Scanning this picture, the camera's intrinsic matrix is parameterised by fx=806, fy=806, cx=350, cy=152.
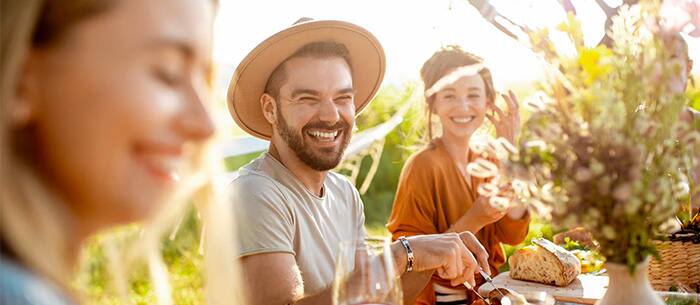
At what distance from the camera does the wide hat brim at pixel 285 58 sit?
2020 millimetres

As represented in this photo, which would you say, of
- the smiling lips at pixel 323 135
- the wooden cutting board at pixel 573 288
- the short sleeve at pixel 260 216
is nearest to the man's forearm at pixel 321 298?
the short sleeve at pixel 260 216

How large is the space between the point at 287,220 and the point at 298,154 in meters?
0.22

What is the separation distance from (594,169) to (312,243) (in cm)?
107

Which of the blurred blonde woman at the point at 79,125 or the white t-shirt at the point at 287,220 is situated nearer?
the blurred blonde woman at the point at 79,125

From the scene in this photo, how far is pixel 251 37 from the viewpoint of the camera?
8.23 feet

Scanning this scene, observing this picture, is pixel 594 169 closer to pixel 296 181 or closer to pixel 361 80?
pixel 296 181

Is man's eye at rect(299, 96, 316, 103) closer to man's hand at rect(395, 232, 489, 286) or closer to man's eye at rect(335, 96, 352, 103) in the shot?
man's eye at rect(335, 96, 352, 103)

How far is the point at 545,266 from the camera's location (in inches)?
78.4

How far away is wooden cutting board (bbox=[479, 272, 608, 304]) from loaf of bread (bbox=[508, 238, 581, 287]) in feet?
0.07

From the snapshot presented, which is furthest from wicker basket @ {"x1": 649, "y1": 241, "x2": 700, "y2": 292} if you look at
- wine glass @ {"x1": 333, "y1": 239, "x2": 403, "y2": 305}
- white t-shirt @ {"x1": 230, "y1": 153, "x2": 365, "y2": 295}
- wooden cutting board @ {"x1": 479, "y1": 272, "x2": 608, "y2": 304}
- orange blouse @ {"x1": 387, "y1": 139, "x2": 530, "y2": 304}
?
wine glass @ {"x1": 333, "y1": 239, "x2": 403, "y2": 305}

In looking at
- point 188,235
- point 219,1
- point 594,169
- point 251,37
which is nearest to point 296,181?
point 251,37

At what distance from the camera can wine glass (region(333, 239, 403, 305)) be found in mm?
1066

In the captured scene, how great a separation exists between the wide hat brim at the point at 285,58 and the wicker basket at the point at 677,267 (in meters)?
0.92

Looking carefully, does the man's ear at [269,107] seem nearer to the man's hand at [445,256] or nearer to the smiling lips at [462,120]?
the man's hand at [445,256]
